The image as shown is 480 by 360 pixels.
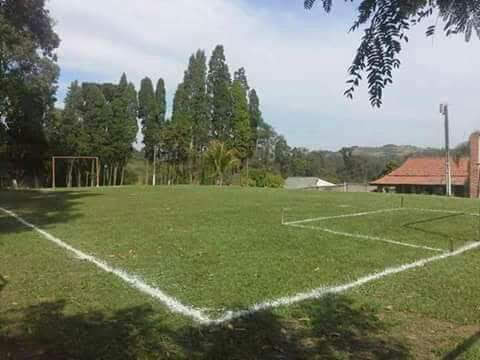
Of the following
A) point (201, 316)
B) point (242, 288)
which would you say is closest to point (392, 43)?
point (201, 316)

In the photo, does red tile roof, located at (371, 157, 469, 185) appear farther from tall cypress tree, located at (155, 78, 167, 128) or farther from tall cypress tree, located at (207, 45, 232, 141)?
tall cypress tree, located at (155, 78, 167, 128)

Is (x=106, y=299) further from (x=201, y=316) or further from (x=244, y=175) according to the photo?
(x=244, y=175)

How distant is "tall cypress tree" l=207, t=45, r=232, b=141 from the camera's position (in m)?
34.1

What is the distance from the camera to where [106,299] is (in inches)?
157

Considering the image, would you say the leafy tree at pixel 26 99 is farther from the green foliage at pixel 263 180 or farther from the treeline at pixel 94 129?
the green foliage at pixel 263 180

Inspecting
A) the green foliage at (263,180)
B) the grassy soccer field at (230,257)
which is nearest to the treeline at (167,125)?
the green foliage at (263,180)

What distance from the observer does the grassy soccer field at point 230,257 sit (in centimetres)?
409

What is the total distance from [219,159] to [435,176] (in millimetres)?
17565

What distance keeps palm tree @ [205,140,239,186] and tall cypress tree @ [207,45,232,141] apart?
15.8 ft

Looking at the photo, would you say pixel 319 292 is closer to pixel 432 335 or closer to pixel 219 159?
pixel 432 335

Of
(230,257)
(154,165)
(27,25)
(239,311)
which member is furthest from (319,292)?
(154,165)

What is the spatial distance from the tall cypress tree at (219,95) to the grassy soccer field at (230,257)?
24402 millimetres

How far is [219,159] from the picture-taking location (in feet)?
96.1

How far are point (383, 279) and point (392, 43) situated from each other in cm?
378
